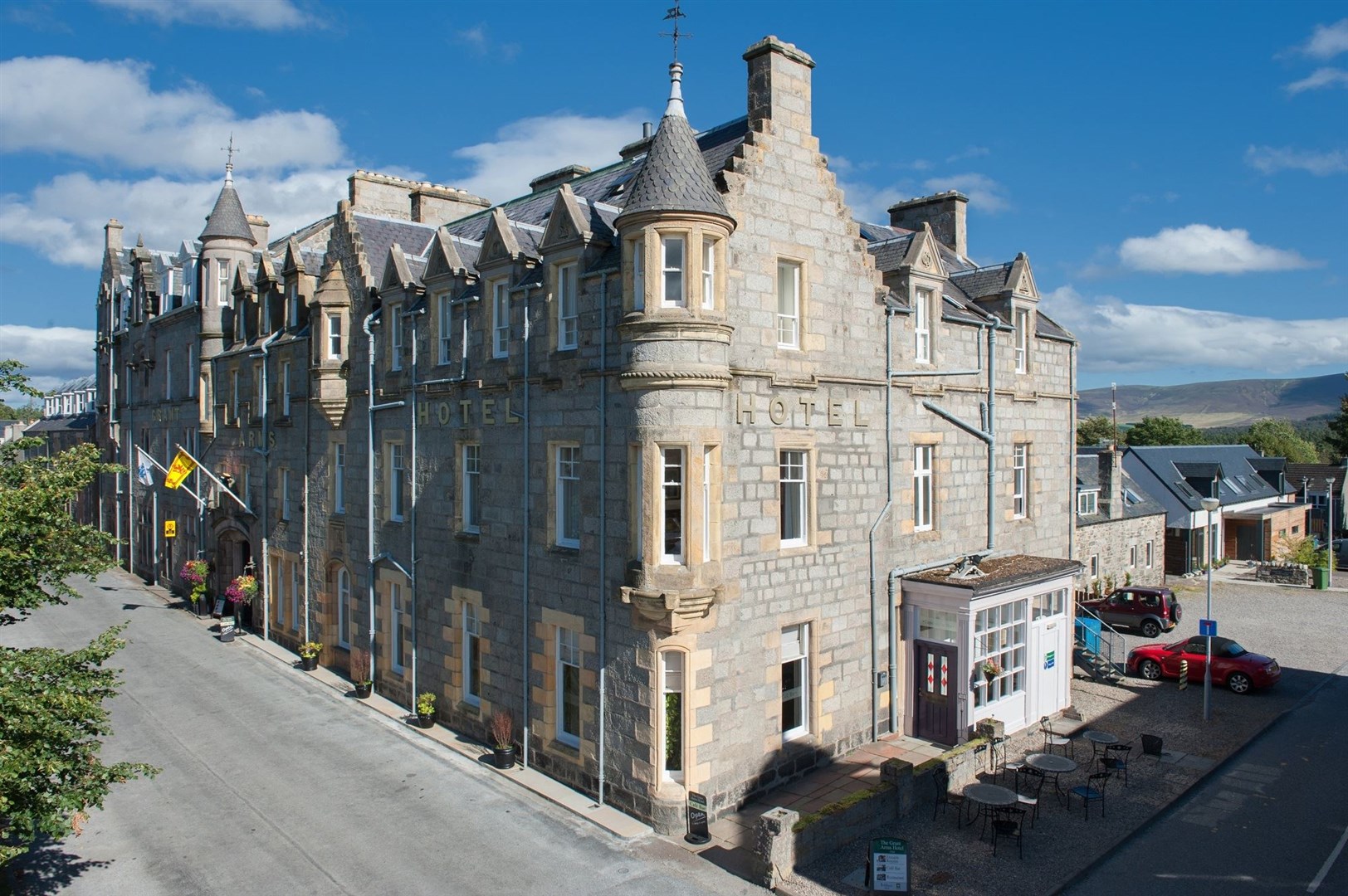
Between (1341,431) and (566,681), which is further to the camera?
(1341,431)

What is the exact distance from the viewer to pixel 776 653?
18156 millimetres

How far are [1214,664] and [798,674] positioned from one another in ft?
48.5

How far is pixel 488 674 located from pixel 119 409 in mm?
36633

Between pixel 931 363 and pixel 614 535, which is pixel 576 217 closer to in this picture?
pixel 614 535

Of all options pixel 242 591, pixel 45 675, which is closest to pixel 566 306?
pixel 45 675

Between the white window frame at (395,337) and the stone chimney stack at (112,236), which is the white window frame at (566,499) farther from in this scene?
the stone chimney stack at (112,236)

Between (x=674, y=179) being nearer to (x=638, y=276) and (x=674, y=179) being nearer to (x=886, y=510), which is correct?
(x=638, y=276)

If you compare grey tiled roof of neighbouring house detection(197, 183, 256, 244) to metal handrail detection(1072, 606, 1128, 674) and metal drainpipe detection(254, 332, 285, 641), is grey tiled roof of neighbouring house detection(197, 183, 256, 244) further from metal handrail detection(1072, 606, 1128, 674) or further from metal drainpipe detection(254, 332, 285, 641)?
metal handrail detection(1072, 606, 1128, 674)

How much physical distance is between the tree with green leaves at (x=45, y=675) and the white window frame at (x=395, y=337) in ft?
36.6

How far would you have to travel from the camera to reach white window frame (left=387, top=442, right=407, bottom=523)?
968 inches

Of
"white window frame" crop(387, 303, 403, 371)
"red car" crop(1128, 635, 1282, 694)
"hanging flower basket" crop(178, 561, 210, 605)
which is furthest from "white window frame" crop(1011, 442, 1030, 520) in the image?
"hanging flower basket" crop(178, 561, 210, 605)

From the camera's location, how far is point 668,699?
54.7 ft

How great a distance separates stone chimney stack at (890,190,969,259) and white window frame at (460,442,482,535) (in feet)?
55.0

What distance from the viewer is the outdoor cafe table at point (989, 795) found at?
15719mm
